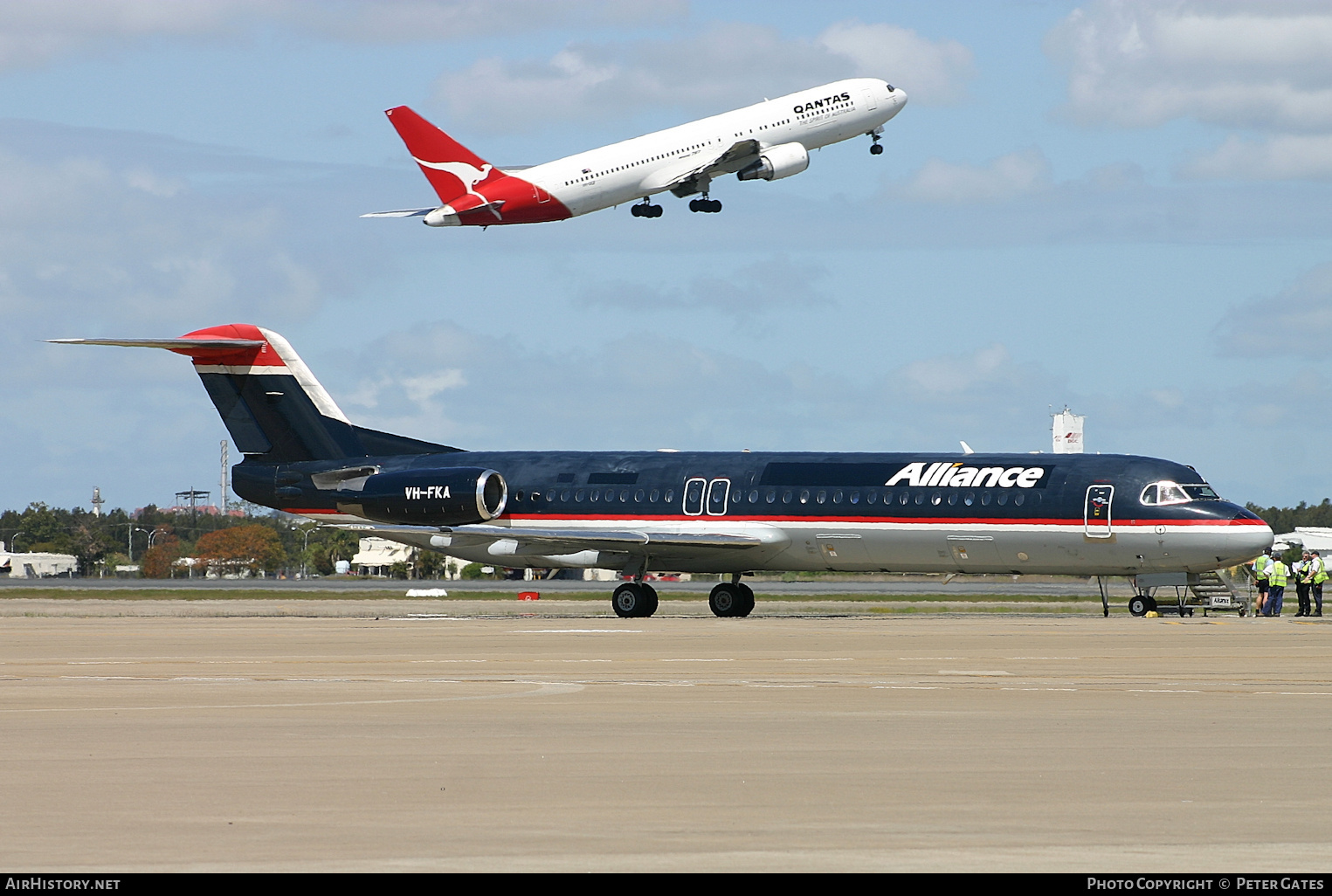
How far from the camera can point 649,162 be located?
1923 inches

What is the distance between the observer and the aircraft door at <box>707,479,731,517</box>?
43.6m

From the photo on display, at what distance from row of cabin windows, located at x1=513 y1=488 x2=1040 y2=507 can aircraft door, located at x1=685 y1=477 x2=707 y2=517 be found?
0.40 metres

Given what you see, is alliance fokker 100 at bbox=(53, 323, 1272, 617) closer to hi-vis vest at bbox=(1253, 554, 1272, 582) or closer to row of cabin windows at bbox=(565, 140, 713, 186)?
row of cabin windows at bbox=(565, 140, 713, 186)

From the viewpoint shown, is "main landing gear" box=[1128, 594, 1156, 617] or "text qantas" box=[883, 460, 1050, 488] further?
"main landing gear" box=[1128, 594, 1156, 617]

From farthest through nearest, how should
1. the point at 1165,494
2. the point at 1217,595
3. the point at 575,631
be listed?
the point at 1217,595 → the point at 1165,494 → the point at 575,631

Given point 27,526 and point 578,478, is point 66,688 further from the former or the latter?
point 27,526

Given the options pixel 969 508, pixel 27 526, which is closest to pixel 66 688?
pixel 969 508

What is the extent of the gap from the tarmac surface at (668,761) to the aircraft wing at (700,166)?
2405 centimetres

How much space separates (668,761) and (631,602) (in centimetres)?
3063

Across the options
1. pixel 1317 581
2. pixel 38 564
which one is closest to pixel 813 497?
pixel 1317 581

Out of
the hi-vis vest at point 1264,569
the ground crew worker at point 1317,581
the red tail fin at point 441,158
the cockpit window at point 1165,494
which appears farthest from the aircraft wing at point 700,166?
the ground crew worker at point 1317,581

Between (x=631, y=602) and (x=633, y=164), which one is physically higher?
(x=633, y=164)

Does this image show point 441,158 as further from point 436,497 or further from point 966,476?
point 966,476

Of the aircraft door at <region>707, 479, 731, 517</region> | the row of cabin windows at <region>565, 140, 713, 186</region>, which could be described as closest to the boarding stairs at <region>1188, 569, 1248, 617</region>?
the aircraft door at <region>707, 479, 731, 517</region>
